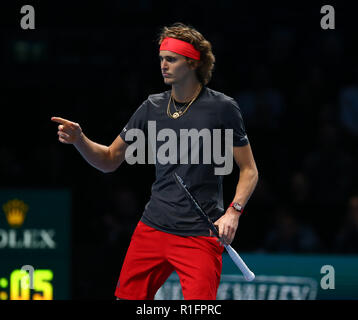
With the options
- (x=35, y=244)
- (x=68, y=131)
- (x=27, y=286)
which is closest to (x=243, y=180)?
(x=68, y=131)

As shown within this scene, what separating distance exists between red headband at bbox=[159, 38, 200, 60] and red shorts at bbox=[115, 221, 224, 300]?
91 centimetres

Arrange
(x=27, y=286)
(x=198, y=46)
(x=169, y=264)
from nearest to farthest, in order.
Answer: (x=169, y=264)
(x=198, y=46)
(x=27, y=286)

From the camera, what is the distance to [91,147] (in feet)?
13.7

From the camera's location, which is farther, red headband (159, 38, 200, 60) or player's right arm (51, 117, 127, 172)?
red headband (159, 38, 200, 60)

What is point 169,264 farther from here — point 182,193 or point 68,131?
point 68,131

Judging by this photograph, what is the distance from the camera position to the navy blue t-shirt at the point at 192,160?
4.00 metres

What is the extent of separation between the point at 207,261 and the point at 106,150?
0.83 metres

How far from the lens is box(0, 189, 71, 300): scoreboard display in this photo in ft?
20.1

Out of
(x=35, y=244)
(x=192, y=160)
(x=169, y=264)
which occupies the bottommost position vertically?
(x=35, y=244)

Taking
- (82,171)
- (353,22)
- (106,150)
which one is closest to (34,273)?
(82,171)

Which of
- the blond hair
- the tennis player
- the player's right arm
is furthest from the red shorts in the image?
the blond hair

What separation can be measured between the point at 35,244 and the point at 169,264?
230 cm

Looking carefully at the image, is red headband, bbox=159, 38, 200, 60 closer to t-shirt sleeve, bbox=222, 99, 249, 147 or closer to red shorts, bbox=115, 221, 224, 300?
t-shirt sleeve, bbox=222, 99, 249, 147
